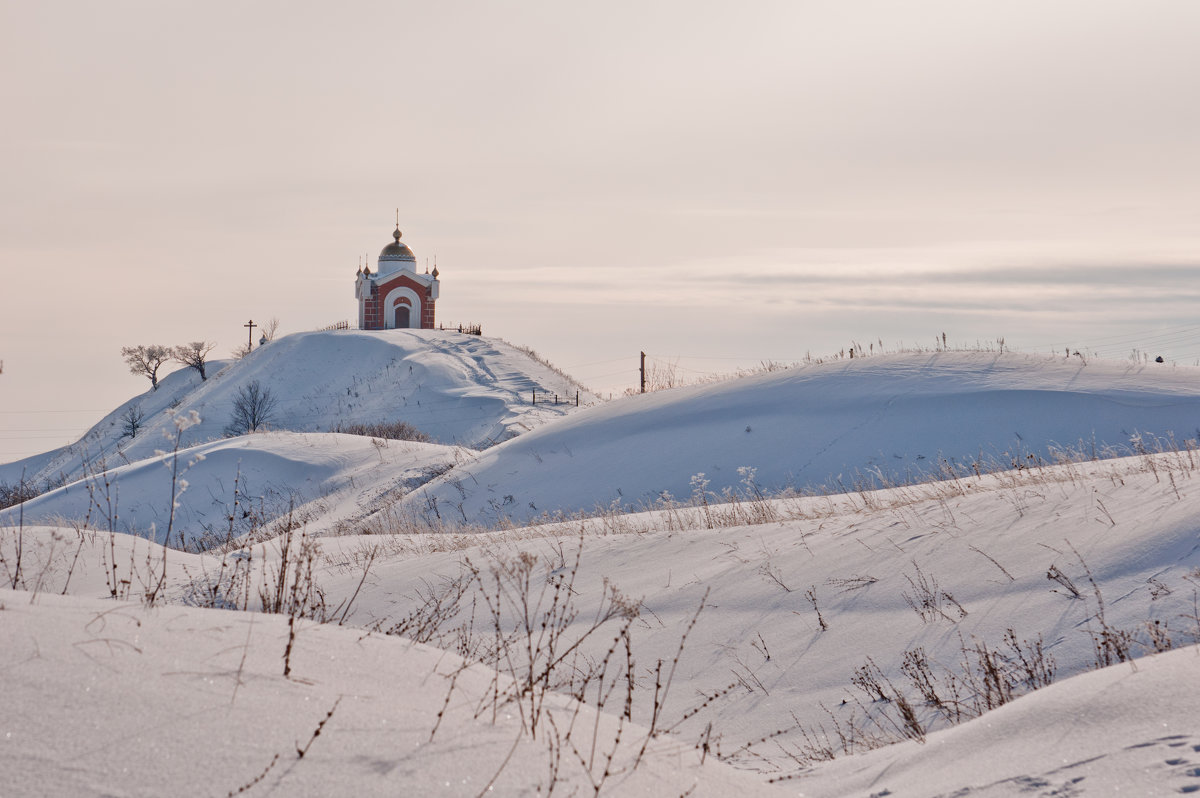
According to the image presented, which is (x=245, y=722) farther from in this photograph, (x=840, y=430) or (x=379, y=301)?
(x=379, y=301)

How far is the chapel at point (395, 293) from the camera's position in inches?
2375

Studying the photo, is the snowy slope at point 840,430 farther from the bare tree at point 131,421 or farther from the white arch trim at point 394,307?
the white arch trim at point 394,307

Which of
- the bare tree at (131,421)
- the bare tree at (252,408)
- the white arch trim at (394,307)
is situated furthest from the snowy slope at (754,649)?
the white arch trim at (394,307)

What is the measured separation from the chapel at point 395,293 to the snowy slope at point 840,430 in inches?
1577

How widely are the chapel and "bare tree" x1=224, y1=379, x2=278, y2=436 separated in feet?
42.0

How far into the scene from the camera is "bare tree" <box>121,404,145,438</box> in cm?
5350

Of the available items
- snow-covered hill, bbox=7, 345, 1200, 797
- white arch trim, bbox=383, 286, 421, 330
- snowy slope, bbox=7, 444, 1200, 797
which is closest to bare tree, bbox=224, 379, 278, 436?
white arch trim, bbox=383, 286, 421, 330

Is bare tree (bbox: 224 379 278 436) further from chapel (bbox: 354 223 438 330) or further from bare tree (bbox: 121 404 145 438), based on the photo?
chapel (bbox: 354 223 438 330)

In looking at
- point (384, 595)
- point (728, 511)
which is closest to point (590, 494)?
point (728, 511)

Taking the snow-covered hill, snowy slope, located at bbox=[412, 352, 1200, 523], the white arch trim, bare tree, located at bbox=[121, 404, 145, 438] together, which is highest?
the white arch trim

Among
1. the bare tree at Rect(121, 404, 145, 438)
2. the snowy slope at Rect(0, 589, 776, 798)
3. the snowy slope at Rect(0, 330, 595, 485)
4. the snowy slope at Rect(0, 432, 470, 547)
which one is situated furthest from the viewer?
the bare tree at Rect(121, 404, 145, 438)

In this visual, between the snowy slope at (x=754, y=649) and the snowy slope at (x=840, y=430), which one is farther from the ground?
the snowy slope at (x=840, y=430)

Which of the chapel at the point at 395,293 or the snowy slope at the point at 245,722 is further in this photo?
the chapel at the point at 395,293

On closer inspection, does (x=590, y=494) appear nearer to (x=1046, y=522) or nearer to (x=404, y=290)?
(x=1046, y=522)
